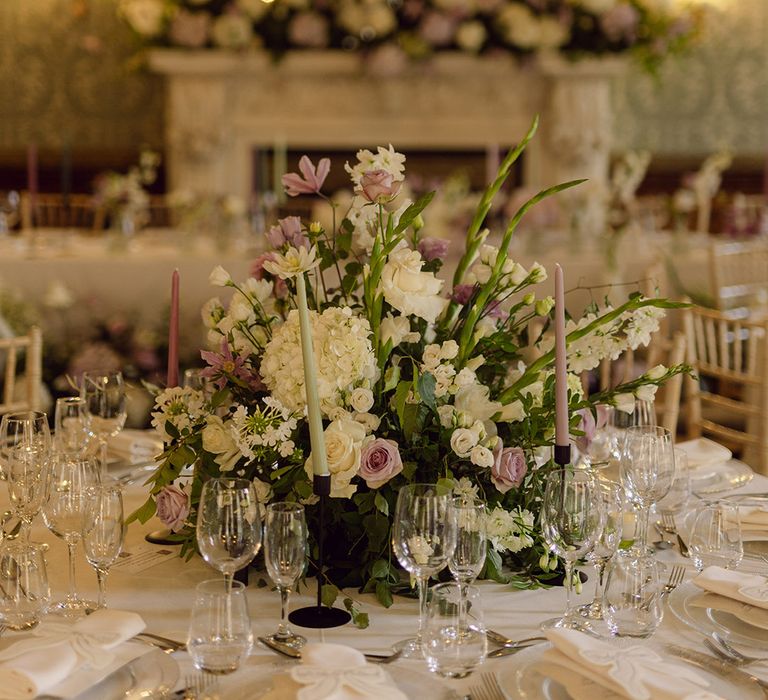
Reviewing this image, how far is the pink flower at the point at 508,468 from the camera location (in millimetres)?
1471

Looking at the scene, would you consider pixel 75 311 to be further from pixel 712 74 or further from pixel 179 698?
pixel 712 74

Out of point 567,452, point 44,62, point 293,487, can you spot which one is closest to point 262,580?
point 293,487

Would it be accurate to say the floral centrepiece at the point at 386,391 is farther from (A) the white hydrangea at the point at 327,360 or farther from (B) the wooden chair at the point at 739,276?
(B) the wooden chair at the point at 739,276

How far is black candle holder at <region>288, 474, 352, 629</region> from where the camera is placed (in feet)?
4.51

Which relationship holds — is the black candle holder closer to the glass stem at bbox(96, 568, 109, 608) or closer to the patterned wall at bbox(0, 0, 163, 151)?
the glass stem at bbox(96, 568, 109, 608)

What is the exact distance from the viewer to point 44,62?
7.38 m

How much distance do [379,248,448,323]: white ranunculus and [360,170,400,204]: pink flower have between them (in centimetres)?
8

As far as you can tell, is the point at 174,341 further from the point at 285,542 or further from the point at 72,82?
the point at 72,82

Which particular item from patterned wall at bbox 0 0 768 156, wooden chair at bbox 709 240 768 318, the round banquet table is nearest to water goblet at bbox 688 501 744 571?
the round banquet table

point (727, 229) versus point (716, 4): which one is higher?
point (716, 4)

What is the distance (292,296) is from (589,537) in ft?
1.81

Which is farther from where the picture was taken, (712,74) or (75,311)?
(712,74)

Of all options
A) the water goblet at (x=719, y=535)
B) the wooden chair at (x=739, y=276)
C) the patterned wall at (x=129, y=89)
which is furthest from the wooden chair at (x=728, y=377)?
the patterned wall at (x=129, y=89)

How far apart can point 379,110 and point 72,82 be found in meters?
2.06
